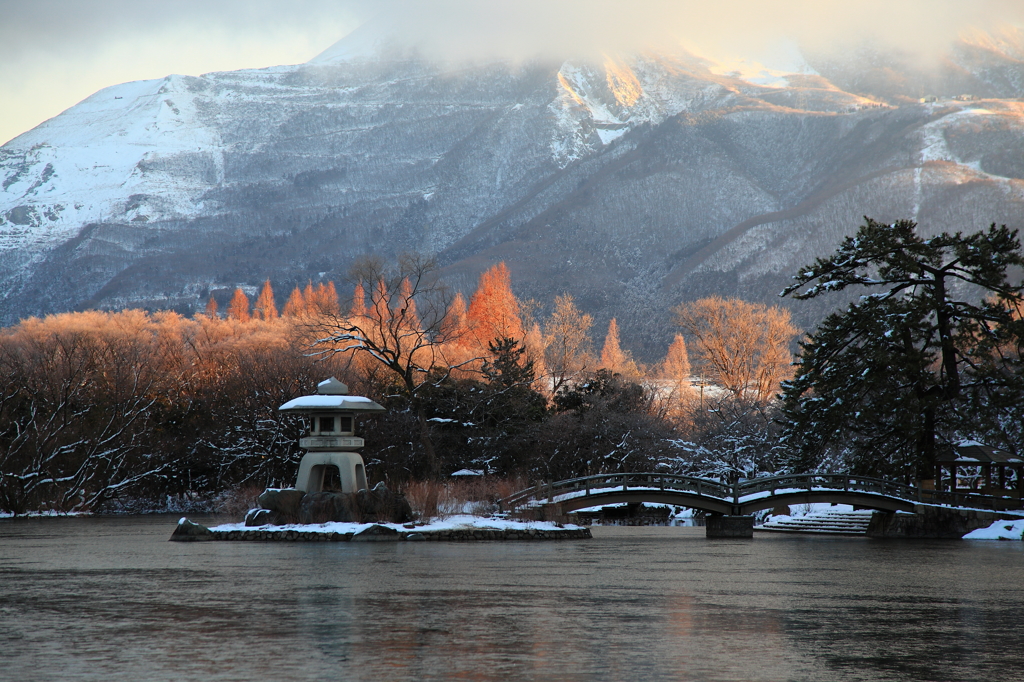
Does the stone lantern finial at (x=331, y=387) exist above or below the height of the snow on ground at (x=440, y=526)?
above

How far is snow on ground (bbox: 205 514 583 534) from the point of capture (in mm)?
31953

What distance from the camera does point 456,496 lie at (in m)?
41.4

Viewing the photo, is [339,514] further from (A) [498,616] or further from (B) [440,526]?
(A) [498,616]

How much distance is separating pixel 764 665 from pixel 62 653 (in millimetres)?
7398

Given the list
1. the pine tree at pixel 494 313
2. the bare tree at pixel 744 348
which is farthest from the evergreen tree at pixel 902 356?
the pine tree at pixel 494 313

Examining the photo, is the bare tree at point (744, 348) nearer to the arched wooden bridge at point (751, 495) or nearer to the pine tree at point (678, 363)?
the pine tree at point (678, 363)

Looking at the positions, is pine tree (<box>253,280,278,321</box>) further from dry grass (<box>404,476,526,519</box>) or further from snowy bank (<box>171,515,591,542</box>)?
snowy bank (<box>171,515,591,542</box>)

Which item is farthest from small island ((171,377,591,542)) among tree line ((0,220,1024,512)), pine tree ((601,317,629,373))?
pine tree ((601,317,629,373))

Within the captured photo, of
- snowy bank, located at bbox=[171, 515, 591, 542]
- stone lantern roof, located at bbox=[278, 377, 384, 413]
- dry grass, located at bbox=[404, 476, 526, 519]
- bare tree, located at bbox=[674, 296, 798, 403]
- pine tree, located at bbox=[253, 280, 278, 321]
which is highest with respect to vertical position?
pine tree, located at bbox=[253, 280, 278, 321]

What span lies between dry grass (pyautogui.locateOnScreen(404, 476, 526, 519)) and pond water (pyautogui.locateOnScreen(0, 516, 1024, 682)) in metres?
9.00

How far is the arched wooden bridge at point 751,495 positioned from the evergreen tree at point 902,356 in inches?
79.8

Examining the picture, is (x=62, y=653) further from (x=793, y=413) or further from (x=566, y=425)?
(x=566, y=425)

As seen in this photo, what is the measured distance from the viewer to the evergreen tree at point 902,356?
126 ft

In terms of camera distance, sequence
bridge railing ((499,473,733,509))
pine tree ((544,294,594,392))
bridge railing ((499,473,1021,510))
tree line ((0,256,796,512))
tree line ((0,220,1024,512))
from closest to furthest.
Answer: bridge railing ((499,473,733,509))
bridge railing ((499,473,1021,510))
tree line ((0,220,1024,512))
tree line ((0,256,796,512))
pine tree ((544,294,594,392))
